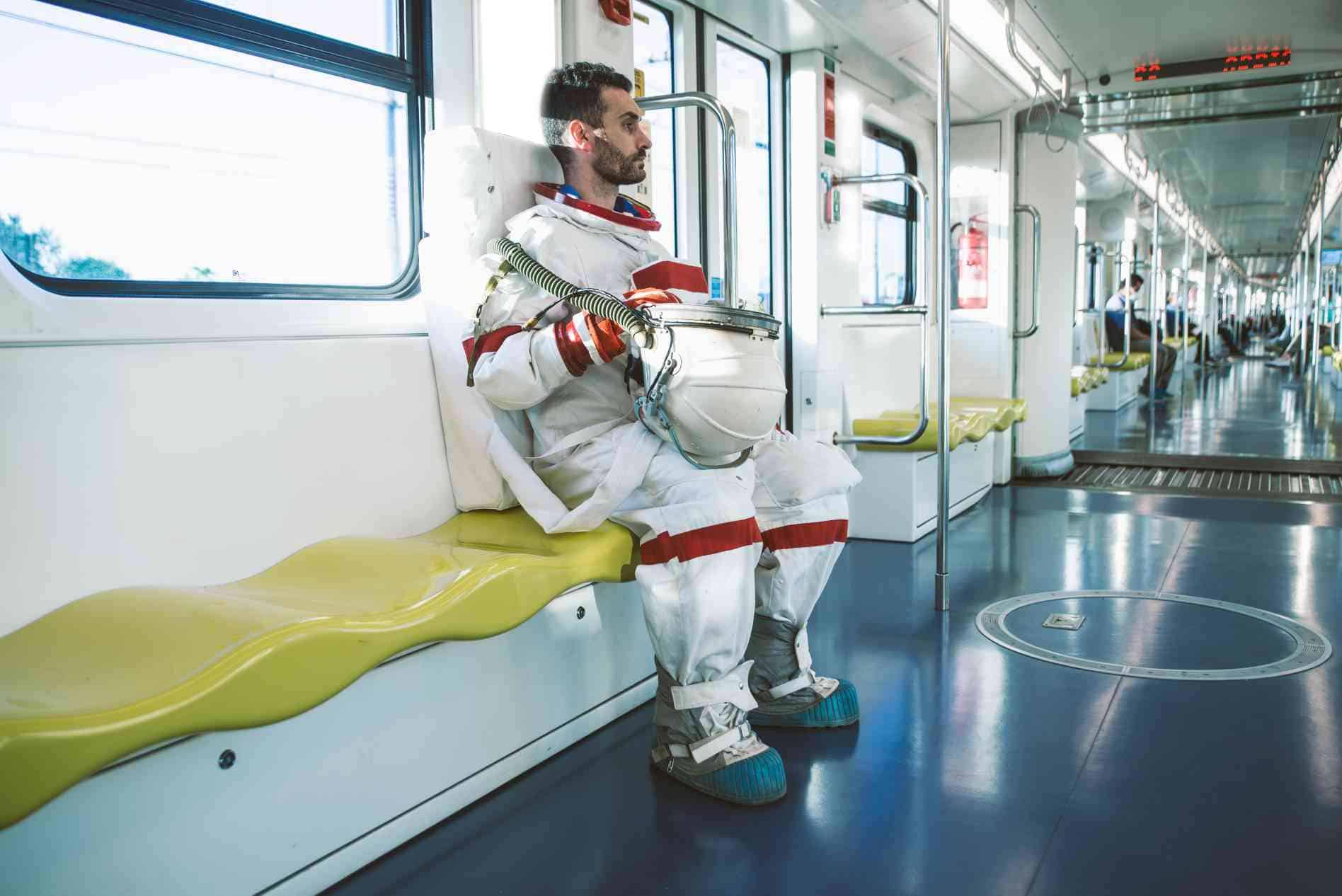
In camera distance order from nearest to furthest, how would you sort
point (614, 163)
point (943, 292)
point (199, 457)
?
point (199, 457) < point (614, 163) < point (943, 292)

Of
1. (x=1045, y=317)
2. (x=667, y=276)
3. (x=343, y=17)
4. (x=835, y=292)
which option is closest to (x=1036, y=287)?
(x=1045, y=317)

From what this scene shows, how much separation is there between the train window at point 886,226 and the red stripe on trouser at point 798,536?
3.39 metres

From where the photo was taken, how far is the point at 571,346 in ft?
6.95

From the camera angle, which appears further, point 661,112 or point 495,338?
point 661,112

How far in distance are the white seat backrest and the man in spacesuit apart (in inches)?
3.2

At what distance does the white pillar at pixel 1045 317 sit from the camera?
251 inches

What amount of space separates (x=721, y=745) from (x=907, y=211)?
4.68m

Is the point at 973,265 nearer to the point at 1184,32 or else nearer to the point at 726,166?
the point at 1184,32

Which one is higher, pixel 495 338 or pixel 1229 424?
pixel 495 338

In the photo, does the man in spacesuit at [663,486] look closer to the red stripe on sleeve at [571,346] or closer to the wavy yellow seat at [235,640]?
the red stripe on sleeve at [571,346]

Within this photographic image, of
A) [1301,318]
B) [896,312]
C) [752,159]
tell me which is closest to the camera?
[896,312]

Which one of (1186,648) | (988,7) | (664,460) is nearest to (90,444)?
(664,460)

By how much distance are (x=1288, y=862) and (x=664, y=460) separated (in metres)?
1.35

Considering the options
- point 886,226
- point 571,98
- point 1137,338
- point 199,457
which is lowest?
point 199,457
